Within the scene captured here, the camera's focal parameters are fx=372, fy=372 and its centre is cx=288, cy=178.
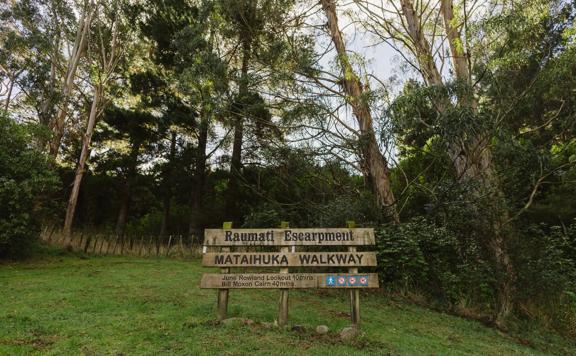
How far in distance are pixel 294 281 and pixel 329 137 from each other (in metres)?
6.32

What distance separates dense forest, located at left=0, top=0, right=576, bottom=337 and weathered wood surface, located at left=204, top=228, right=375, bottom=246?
316 cm

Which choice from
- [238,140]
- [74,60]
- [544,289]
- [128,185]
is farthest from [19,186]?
[544,289]

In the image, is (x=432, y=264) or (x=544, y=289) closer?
(x=544, y=289)

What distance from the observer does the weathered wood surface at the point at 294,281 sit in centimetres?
479

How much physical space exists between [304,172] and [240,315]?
6.75m

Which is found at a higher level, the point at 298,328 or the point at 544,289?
the point at 544,289

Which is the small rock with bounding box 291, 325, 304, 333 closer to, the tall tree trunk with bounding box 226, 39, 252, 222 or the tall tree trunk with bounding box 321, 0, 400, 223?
the tall tree trunk with bounding box 321, 0, 400, 223

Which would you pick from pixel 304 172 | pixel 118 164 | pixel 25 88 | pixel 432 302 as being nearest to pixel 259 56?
pixel 304 172

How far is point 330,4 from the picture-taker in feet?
38.8

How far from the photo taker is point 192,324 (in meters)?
4.57

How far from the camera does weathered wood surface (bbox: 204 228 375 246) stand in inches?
196

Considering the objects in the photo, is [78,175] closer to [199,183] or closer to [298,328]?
[199,183]

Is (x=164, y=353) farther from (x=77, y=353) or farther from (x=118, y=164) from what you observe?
(x=118, y=164)

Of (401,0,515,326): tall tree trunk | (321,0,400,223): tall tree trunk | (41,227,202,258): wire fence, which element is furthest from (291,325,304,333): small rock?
(41,227,202,258): wire fence
